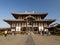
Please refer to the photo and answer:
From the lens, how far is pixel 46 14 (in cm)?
3912

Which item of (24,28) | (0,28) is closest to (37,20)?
(24,28)

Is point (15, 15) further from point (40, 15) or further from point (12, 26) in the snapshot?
point (40, 15)

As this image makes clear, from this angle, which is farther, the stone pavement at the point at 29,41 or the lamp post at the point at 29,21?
the lamp post at the point at 29,21

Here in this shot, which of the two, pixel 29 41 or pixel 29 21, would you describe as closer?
pixel 29 41

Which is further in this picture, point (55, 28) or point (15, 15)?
point (15, 15)

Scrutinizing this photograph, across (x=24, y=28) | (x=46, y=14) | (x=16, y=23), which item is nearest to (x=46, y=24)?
(x=46, y=14)

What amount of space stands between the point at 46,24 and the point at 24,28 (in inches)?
270

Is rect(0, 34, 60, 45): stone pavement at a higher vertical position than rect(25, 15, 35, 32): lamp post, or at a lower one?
lower

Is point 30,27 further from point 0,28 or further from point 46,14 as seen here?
point 0,28

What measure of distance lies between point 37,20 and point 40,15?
12.6ft

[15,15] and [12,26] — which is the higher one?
[15,15]

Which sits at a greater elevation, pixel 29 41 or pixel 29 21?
pixel 29 21

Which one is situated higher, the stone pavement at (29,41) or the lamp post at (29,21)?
the lamp post at (29,21)

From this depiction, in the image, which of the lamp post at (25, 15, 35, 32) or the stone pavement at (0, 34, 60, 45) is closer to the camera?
the stone pavement at (0, 34, 60, 45)
